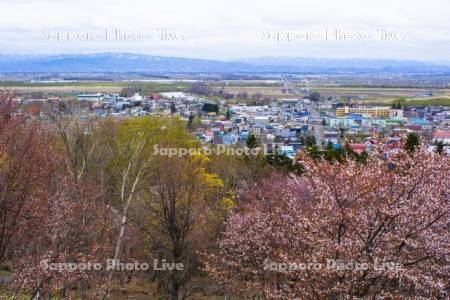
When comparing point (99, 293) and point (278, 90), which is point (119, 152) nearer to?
point (99, 293)

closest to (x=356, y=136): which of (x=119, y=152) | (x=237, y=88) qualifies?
(x=119, y=152)

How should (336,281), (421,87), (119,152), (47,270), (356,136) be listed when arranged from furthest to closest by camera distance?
(421,87) < (356,136) < (119,152) < (47,270) < (336,281)

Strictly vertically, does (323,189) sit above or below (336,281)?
above

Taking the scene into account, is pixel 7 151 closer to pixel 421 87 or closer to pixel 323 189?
pixel 323 189

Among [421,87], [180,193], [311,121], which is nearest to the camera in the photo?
[180,193]

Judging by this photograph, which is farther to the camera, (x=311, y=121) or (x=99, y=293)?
(x=311, y=121)

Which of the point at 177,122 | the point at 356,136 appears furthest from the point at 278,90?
the point at 177,122
